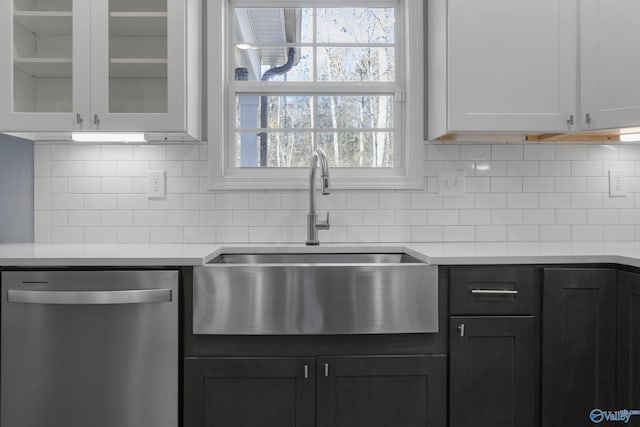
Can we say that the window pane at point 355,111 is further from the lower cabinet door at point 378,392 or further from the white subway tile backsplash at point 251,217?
the lower cabinet door at point 378,392

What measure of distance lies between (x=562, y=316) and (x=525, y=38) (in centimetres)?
112

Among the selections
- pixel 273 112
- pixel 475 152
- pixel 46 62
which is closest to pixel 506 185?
pixel 475 152

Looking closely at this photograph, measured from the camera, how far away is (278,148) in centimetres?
259

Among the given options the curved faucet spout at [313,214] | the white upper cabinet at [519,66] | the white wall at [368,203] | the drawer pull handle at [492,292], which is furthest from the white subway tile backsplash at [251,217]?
the drawer pull handle at [492,292]

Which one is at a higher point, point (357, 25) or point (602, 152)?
point (357, 25)

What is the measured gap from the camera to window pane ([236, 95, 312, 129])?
2.58 meters

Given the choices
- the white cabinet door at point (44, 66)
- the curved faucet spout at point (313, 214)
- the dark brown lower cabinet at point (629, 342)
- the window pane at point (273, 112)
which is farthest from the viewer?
the window pane at point (273, 112)

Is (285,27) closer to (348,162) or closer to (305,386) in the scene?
(348,162)

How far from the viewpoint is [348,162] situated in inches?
102

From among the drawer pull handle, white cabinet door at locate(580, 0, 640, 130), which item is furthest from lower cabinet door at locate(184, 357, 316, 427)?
white cabinet door at locate(580, 0, 640, 130)

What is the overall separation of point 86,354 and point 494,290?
143 cm

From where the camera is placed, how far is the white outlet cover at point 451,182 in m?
2.50

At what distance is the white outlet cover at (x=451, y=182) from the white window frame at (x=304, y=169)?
0.34ft

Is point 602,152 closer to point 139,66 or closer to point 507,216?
point 507,216
